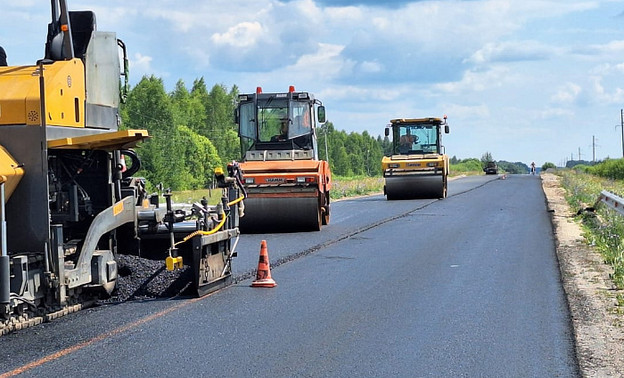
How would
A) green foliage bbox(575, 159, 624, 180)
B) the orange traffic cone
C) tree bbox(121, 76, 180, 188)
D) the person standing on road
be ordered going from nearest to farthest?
the person standing on road
the orange traffic cone
green foliage bbox(575, 159, 624, 180)
tree bbox(121, 76, 180, 188)

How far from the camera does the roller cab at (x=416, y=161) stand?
105ft

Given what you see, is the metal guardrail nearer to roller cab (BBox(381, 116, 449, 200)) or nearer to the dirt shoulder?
the dirt shoulder

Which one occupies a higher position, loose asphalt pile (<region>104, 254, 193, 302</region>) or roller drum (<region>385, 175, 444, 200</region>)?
roller drum (<region>385, 175, 444, 200</region>)

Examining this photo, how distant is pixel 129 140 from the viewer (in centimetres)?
866

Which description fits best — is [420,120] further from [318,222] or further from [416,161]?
[318,222]

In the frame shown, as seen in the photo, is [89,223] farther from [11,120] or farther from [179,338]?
[179,338]

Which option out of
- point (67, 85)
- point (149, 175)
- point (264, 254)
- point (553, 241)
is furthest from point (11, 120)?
point (149, 175)

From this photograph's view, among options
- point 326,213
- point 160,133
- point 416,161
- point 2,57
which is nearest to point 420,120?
point 416,161

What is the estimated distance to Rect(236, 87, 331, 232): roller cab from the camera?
18.4m

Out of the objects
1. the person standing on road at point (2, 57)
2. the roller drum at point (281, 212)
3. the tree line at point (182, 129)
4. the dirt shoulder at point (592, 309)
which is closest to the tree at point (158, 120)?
the tree line at point (182, 129)

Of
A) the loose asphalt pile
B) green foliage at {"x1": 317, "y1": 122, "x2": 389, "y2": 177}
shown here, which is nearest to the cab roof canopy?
the loose asphalt pile

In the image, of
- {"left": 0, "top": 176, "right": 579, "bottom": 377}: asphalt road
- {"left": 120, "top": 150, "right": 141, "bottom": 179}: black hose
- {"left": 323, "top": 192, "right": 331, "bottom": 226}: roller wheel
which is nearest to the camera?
{"left": 0, "top": 176, "right": 579, "bottom": 377}: asphalt road

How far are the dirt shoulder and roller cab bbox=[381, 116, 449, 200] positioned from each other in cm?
1570

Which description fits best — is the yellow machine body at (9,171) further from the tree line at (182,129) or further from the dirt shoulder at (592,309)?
the tree line at (182,129)
